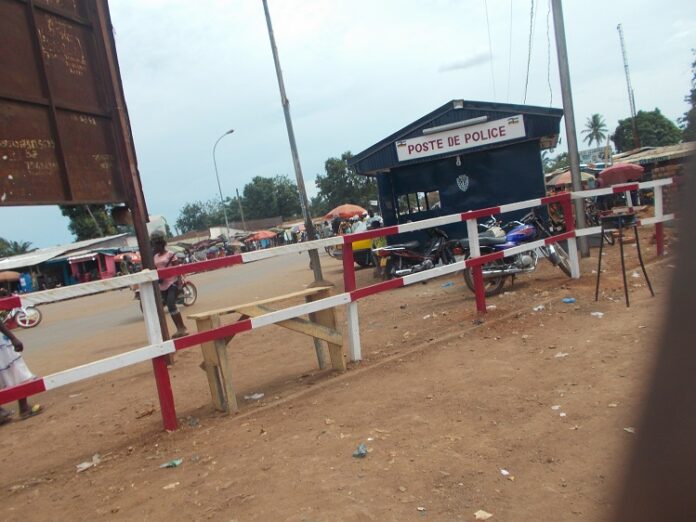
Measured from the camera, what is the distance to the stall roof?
451 inches

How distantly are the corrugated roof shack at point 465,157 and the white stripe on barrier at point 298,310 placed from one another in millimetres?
7902

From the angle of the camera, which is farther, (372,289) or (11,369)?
(11,369)

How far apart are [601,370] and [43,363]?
8.71m

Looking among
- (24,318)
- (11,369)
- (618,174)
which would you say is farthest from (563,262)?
(24,318)

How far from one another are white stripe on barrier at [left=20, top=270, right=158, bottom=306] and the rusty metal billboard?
68.9 inches

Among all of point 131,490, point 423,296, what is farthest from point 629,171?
point 131,490

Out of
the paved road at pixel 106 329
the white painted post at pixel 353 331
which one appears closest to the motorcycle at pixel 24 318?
the paved road at pixel 106 329

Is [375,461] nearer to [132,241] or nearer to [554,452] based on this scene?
[554,452]

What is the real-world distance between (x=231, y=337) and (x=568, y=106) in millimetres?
8348

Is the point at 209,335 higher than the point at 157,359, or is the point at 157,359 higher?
the point at 209,335

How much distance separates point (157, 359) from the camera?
4.01m

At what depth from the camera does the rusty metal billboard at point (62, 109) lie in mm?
4953

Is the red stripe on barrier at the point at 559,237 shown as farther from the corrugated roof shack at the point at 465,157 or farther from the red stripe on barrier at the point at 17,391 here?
the red stripe on barrier at the point at 17,391

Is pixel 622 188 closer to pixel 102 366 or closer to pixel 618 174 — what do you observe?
pixel 618 174
